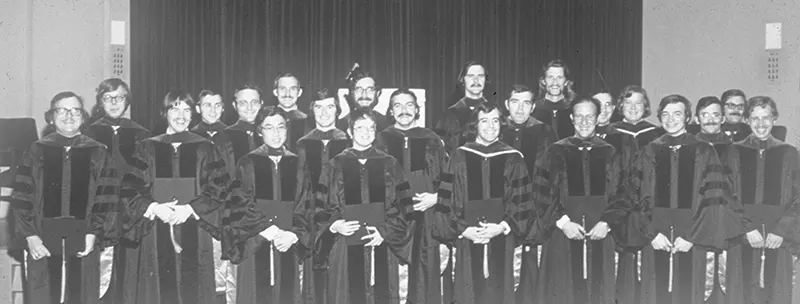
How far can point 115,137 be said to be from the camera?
5094 millimetres

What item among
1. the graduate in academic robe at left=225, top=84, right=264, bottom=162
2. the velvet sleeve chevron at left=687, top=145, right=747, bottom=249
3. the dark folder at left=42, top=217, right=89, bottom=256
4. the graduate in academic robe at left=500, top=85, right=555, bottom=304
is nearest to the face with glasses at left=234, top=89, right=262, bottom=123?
the graduate in academic robe at left=225, top=84, right=264, bottom=162

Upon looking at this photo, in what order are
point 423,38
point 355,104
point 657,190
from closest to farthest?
point 657,190 < point 355,104 < point 423,38

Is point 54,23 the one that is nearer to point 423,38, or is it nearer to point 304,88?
point 304,88

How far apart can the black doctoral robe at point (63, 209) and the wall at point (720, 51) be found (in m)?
4.50

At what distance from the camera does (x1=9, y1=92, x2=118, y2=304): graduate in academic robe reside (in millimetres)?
4883

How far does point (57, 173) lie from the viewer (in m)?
4.90

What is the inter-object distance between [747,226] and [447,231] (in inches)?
78.6

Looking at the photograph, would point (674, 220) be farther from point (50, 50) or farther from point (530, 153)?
point (50, 50)

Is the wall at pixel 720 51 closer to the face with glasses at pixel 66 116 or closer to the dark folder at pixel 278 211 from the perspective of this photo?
the dark folder at pixel 278 211

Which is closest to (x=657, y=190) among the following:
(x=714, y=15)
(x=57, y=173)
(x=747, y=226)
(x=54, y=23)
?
(x=747, y=226)

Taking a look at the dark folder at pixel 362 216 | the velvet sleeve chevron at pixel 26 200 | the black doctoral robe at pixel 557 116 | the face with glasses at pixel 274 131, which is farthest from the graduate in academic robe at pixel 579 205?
the velvet sleeve chevron at pixel 26 200

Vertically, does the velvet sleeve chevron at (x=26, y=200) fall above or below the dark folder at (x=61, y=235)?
above

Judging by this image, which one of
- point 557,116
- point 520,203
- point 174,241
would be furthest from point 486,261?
point 174,241

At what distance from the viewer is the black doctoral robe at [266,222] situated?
16.2 feet
